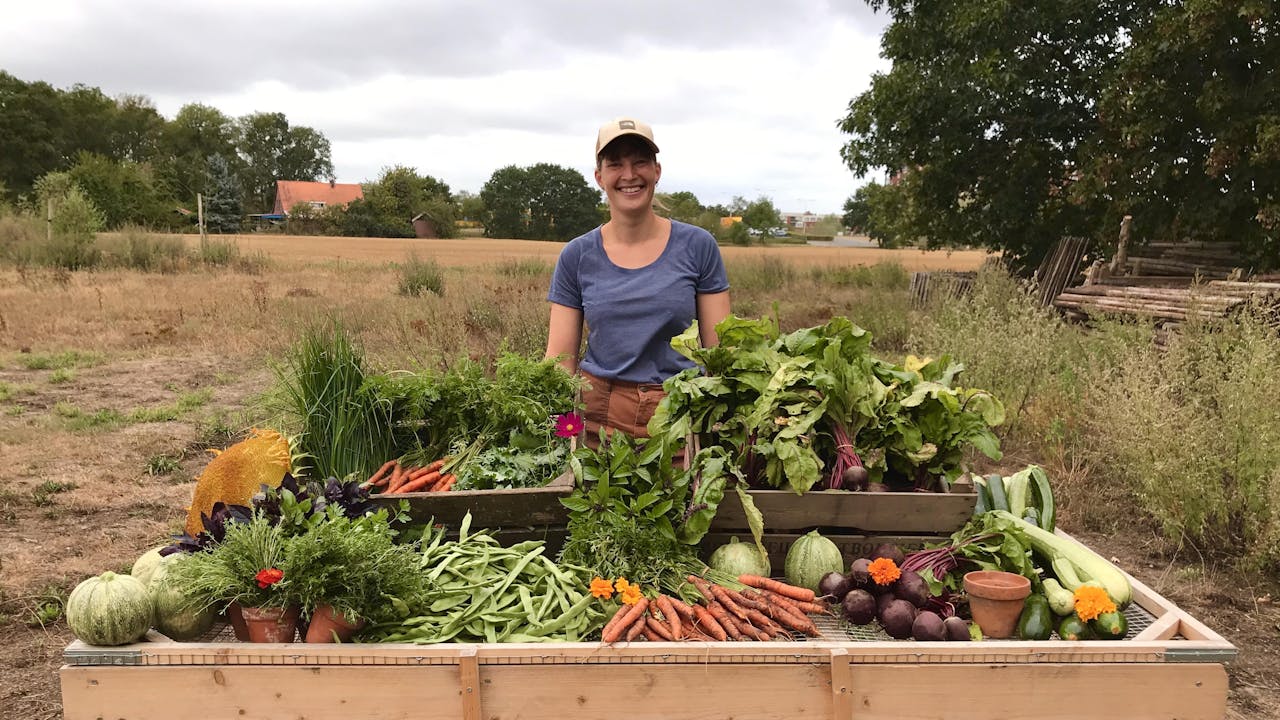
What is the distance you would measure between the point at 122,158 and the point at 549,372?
7822cm

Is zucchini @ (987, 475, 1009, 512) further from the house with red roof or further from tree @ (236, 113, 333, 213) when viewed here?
tree @ (236, 113, 333, 213)

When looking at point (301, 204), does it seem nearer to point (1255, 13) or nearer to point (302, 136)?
point (302, 136)

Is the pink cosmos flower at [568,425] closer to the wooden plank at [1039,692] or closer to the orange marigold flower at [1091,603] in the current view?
the wooden plank at [1039,692]

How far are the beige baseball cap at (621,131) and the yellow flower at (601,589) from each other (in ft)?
6.09

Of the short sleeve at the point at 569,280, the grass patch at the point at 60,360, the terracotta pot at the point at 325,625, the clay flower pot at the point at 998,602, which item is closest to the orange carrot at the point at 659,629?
the terracotta pot at the point at 325,625

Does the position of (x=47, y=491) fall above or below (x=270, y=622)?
below

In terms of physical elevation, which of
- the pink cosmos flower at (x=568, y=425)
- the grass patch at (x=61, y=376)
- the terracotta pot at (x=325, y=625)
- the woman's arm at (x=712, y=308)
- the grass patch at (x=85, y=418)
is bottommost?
the grass patch at (x=85, y=418)

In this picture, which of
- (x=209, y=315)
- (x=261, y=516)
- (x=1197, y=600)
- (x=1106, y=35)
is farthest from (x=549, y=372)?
(x=1106, y=35)

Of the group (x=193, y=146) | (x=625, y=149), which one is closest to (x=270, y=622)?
(x=625, y=149)

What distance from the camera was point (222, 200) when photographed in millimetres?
56344

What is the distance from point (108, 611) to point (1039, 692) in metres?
2.53

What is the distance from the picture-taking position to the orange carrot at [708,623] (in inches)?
94.6

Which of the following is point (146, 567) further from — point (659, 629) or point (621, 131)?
point (621, 131)

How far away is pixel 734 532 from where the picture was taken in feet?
9.64
